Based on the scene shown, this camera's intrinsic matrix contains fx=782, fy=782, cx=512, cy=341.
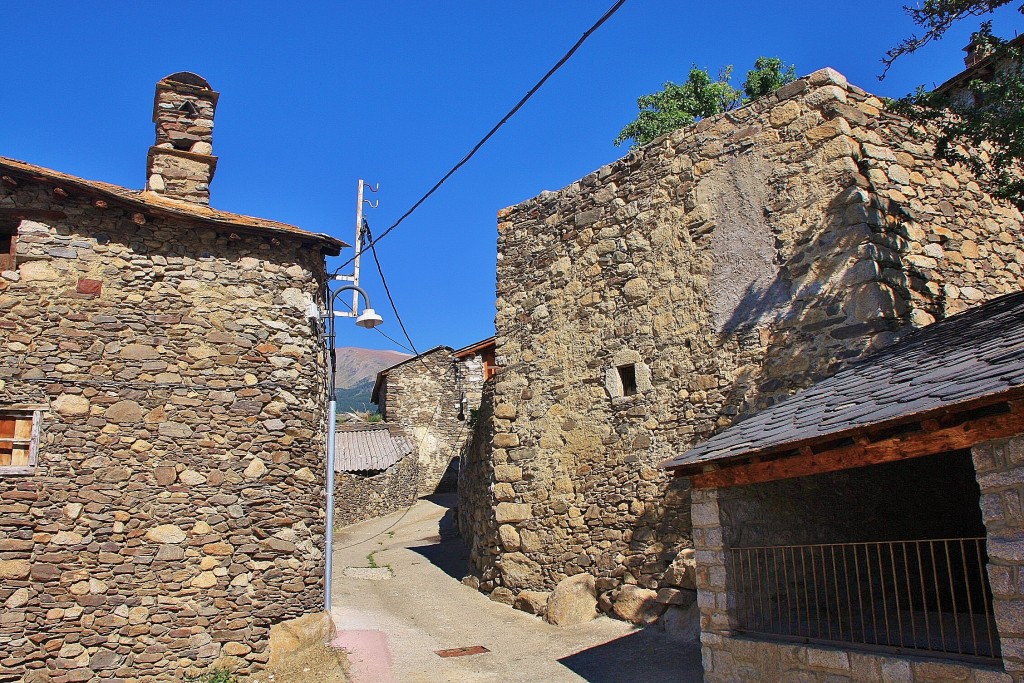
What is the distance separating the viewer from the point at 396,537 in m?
16.5

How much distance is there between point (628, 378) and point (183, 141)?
23.5 ft

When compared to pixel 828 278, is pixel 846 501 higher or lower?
lower

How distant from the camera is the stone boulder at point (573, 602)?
9.02 metres

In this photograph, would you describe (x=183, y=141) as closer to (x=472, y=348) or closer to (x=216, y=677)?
(x=216, y=677)

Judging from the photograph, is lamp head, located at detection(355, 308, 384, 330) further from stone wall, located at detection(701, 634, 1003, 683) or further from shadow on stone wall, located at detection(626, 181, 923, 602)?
stone wall, located at detection(701, 634, 1003, 683)

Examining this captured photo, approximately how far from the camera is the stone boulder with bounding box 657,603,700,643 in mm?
7848

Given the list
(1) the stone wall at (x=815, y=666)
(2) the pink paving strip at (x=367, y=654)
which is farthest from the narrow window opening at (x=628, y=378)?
(2) the pink paving strip at (x=367, y=654)

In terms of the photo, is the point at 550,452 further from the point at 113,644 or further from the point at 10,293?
the point at 10,293

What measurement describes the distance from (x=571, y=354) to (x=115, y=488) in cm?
548

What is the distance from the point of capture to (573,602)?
9086mm

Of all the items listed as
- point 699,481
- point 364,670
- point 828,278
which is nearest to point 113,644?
point 364,670

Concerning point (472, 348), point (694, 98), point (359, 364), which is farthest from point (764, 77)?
point (359, 364)

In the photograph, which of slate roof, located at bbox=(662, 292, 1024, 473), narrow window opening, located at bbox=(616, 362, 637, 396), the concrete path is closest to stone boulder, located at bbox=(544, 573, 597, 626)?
the concrete path

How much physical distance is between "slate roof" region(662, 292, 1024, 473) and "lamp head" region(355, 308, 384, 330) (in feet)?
15.6
